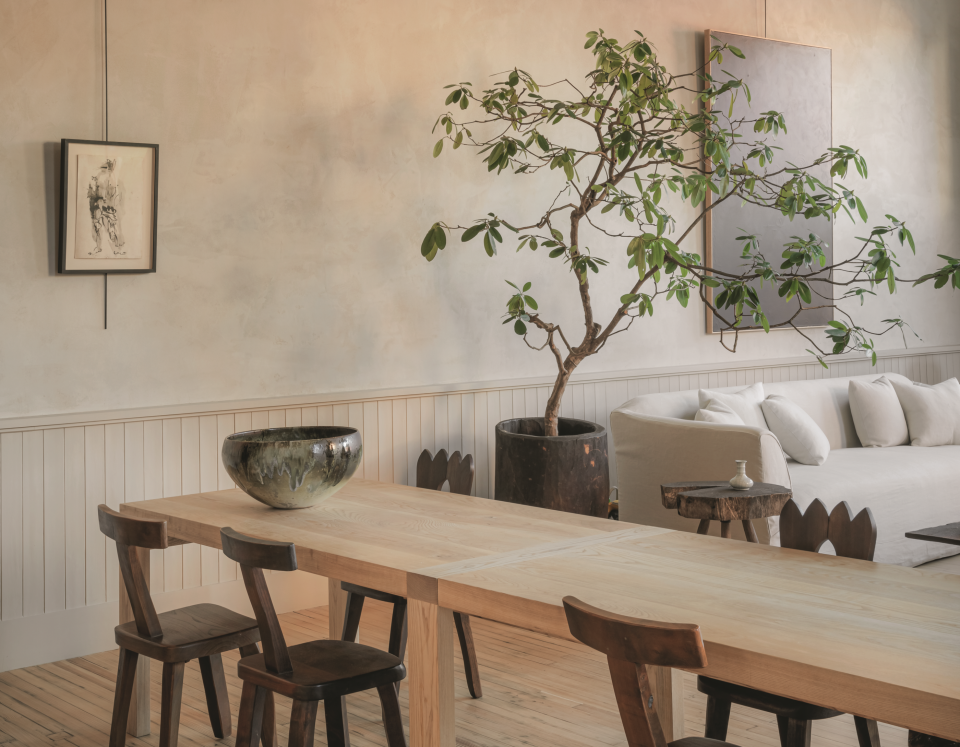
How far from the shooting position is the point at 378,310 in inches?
186

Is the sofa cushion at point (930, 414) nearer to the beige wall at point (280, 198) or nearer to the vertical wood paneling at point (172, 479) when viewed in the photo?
the beige wall at point (280, 198)

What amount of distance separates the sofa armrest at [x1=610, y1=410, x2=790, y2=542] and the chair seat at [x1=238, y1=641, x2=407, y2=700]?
243 centimetres

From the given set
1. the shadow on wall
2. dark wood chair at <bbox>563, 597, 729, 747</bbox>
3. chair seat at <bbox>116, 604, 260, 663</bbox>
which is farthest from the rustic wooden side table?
the shadow on wall

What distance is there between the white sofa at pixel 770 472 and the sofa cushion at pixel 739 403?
0.14 m

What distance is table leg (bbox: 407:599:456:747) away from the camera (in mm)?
2088

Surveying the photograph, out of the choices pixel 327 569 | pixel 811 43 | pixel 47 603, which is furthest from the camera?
pixel 811 43

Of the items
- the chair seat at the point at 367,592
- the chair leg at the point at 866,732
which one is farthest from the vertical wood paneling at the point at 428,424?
the chair leg at the point at 866,732

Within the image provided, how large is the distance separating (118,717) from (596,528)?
141 centimetres

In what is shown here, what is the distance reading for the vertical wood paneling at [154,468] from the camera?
408 cm

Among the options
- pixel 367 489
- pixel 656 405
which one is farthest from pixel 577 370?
pixel 367 489

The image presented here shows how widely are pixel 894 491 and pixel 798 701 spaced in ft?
10.4

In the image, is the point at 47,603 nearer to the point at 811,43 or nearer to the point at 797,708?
the point at 797,708

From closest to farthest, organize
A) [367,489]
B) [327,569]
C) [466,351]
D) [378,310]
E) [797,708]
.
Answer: [797,708] → [327,569] → [367,489] → [378,310] → [466,351]

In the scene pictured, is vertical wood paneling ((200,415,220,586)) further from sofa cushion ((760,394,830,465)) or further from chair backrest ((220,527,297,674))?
sofa cushion ((760,394,830,465))
